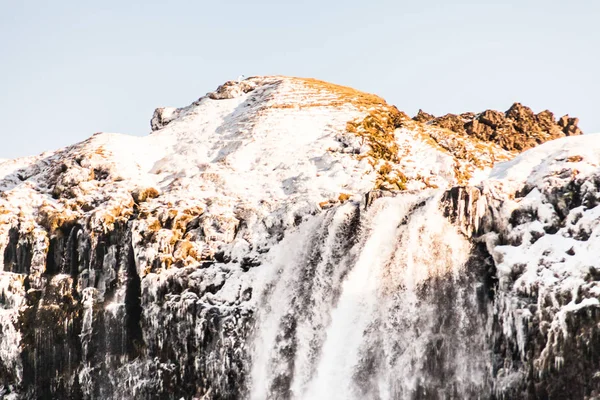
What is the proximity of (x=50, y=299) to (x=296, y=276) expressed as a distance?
745 inches

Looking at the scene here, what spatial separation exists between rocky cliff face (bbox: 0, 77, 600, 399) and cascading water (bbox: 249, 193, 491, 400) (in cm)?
12

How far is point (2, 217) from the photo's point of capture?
6688cm

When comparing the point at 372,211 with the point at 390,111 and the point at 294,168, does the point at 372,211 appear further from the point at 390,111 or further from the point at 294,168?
the point at 390,111

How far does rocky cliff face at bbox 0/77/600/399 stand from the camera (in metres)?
49.1

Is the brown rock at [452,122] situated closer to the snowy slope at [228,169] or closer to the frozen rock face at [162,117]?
the snowy slope at [228,169]

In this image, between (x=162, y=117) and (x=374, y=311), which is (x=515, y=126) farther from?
(x=162, y=117)

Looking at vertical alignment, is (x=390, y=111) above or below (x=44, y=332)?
above

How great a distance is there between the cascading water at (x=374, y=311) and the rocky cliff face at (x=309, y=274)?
0.12 meters

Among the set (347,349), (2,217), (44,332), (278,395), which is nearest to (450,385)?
(347,349)

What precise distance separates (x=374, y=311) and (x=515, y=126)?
1456 inches

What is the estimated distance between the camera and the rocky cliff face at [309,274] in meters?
49.1

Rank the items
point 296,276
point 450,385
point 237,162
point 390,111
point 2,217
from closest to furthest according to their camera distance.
Result: point 450,385 < point 296,276 < point 2,217 < point 237,162 < point 390,111

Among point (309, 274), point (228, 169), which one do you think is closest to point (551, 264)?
point (309, 274)

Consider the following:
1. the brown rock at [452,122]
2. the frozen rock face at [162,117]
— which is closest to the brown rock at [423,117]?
the brown rock at [452,122]
